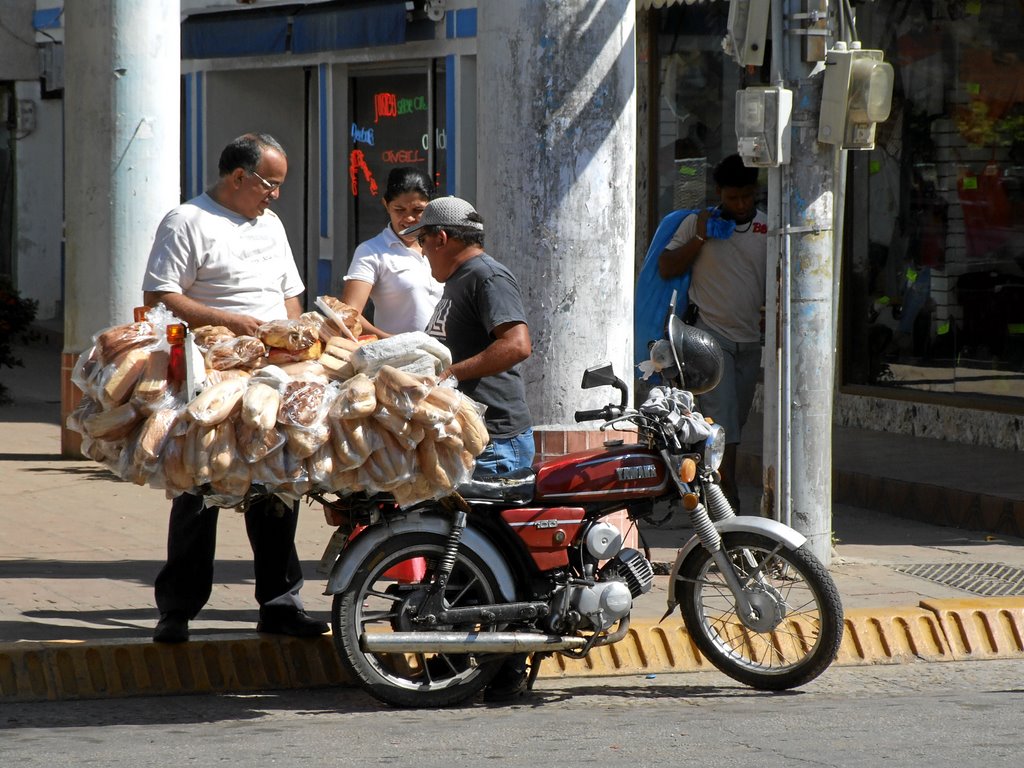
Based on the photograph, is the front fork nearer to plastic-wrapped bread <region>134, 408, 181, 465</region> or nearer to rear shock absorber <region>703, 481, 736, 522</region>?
rear shock absorber <region>703, 481, 736, 522</region>

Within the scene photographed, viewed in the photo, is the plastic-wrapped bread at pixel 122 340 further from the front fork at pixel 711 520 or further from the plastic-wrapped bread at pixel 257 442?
the front fork at pixel 711 520

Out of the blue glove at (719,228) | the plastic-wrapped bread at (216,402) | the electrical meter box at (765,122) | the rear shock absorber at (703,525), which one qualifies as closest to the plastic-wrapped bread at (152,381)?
the plastic-wrapped bread at (216,402)

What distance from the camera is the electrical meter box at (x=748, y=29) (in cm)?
758

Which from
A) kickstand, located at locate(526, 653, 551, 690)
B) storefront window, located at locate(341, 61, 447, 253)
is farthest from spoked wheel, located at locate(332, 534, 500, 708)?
storefront window, located at locate(341, 61, 447, 253)

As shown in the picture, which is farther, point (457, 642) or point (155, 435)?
point (457, 642)

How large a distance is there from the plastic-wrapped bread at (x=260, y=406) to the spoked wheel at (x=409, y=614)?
68 centimetres

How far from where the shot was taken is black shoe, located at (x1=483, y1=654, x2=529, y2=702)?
19.8 feet

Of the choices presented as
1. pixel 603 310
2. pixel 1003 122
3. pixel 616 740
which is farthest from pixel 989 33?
pixel 616 740

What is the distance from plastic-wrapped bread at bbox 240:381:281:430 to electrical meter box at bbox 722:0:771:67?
3.11 meters

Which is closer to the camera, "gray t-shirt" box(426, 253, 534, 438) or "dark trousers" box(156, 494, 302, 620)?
"gray t-shirt" box(426, 253, 534, 438)

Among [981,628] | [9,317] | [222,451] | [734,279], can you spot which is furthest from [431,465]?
[9,317]

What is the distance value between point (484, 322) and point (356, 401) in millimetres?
755

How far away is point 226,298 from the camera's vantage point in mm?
6527

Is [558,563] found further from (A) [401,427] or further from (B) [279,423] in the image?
(B) [279,423]
